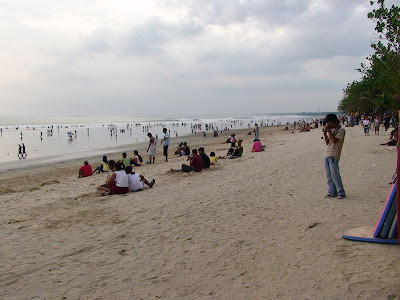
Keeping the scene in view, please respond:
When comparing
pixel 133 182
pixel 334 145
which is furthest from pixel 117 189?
pixel 334 145

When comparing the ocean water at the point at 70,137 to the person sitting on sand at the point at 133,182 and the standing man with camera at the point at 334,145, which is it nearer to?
the person sitting on sand at the point at 133,182

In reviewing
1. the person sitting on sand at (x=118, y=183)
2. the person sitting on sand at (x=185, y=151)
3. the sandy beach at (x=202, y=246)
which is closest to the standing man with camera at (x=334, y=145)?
the sandy beach at (x=202, y=246)

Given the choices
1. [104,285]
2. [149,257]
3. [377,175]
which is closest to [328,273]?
[149,257]

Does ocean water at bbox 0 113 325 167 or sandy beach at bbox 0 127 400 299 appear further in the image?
ocean water at bbox 0 113 325 167

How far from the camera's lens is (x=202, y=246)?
5125mm

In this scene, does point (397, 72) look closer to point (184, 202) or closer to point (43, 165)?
point (184, 202)

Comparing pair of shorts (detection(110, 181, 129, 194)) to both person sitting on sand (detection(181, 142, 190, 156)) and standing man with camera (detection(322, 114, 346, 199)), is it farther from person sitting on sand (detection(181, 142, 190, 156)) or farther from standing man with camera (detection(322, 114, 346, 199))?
person sitting on sand (detection(181, 142, 190, 156))

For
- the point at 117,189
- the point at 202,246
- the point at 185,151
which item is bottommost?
the point at 202,246

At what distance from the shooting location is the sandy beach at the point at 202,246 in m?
3.85

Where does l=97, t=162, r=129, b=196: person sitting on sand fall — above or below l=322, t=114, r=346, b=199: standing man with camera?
below

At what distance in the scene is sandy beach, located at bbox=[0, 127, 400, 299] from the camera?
385cm

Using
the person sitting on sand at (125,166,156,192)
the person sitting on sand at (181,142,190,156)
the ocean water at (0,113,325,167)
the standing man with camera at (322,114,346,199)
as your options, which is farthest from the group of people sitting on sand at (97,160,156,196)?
the ocean water at (0,113,325,167)

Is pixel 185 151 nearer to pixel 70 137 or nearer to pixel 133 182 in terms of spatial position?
pixel 133 182

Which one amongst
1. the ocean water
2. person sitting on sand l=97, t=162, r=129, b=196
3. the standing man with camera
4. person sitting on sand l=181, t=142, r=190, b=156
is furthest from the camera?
the ocean water
